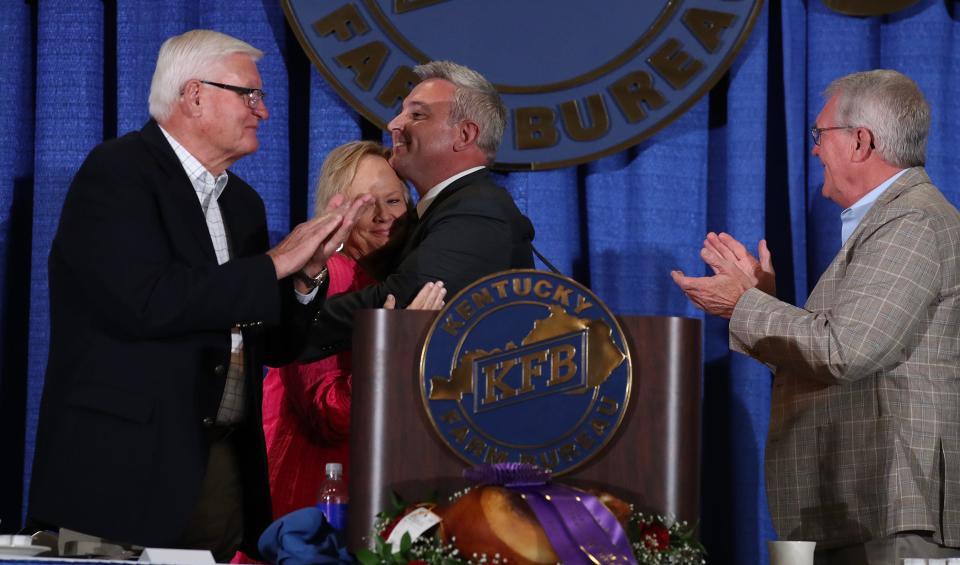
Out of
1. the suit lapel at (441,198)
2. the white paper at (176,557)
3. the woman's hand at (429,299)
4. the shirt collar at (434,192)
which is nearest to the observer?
the white paper at (176,557)

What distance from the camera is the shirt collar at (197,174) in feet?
6.08

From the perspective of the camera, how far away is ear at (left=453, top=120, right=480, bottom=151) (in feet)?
7.15

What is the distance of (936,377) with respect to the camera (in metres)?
1.99

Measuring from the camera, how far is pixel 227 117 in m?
1.87

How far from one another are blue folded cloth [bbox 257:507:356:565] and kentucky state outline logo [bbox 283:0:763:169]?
1447 millimetres

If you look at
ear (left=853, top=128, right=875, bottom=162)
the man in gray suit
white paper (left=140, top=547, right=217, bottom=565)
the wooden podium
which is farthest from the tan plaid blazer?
white paper (left=140, top=547, right=217, bottom=565)

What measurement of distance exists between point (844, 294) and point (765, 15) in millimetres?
1085

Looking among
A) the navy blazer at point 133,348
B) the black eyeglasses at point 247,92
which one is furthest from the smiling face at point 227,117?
the navy blazer at point 133,348

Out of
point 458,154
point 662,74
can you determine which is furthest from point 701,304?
point 662,74

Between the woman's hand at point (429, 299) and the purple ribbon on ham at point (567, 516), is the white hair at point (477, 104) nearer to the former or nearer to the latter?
the woman's hand at point (429, 299)

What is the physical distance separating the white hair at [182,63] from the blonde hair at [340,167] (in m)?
0.62

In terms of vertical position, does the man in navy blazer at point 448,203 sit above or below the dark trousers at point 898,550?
above

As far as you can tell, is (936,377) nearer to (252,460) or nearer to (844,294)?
(844,294)

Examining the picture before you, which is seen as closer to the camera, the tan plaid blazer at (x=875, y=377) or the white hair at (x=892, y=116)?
the tan plaid blazer at (x=875, y=377)
